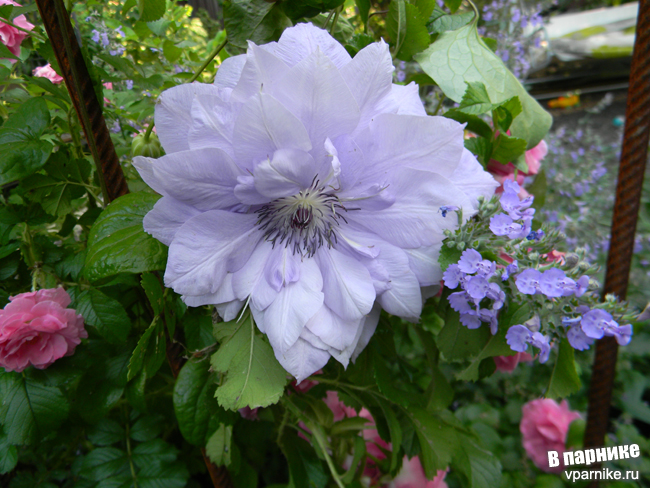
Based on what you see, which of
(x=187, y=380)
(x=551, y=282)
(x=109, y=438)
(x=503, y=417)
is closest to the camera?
(x=551, y=282)

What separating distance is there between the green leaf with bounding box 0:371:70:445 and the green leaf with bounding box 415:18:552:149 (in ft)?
1.69

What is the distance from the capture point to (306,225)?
36cm

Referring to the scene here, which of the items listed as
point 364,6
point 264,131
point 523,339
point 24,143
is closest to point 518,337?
point 523,339

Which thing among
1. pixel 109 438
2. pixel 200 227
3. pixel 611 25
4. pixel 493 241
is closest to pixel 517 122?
pixel 493 241

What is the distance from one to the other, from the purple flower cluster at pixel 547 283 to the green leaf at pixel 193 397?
0.29 metres

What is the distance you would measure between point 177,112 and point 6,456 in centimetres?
41

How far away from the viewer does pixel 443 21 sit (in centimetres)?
46

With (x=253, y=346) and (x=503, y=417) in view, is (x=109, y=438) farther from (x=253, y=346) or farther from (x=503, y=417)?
(x=503, y=417)

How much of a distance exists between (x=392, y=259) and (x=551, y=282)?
0.11 m

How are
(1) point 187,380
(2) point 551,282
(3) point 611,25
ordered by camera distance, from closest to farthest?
(2) point 551,282 < (1) point 187,380 < (3) point 611,25

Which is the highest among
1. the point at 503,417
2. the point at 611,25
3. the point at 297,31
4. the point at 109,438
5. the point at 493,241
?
the point at 297,31

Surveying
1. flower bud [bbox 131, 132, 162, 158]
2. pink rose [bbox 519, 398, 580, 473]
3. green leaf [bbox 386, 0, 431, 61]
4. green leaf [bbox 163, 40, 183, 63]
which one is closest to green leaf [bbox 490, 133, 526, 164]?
green leaf [bbox 386, 0, 431, 61]

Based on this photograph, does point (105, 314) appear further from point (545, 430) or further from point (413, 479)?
point (545, 430)

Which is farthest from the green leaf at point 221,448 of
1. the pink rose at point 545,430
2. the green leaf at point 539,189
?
the pink rose at point 545,430
